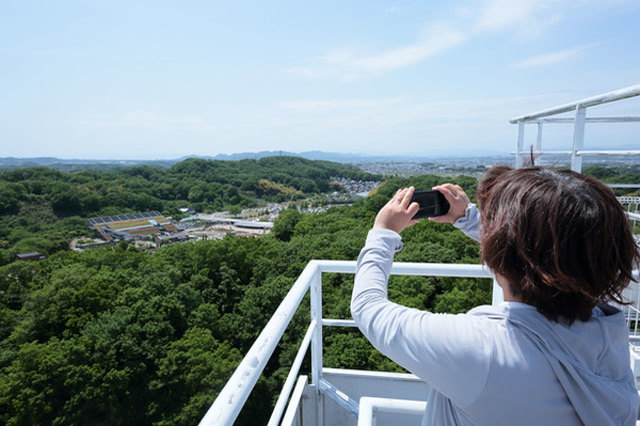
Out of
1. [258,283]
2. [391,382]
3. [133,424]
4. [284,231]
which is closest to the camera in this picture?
[391,382]

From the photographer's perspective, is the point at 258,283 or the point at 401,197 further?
the point at 258,283

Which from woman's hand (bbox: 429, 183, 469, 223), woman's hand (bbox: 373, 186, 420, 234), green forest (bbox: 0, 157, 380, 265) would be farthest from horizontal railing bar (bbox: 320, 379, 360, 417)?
green forest (bbox: 0, 157, 380, 265)

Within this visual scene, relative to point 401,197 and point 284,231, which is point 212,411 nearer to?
point 401,197

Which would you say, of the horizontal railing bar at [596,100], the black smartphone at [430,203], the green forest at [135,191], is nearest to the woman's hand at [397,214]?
the black smartphone at [430,203]

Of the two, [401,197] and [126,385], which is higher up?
[401,197]

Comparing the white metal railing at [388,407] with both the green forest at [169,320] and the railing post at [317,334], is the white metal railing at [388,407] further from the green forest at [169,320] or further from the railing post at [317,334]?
the green forest at [169,320]

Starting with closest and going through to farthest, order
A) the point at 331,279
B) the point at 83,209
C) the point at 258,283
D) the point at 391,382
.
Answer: the point at 391,382 → the point at 331,279 → the point at 258,283 → the point at 83,209

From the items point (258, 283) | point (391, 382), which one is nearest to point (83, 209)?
point (258, 283)
